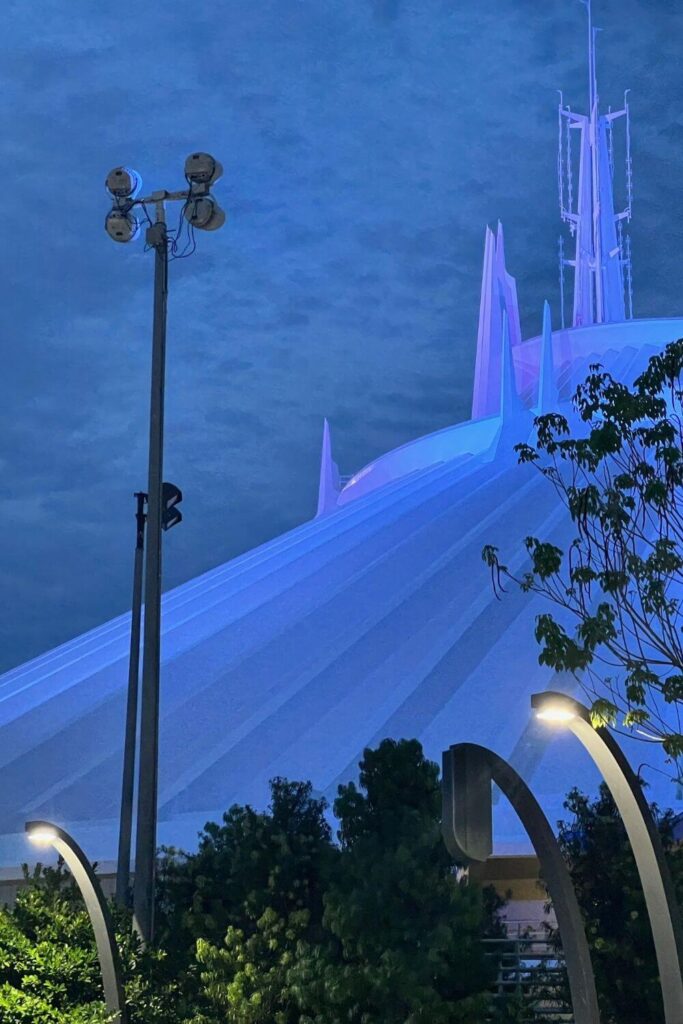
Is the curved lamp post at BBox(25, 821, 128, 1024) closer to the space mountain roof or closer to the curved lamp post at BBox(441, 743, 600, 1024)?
the curved lamp post at BBox(441, 743, 600, 1024)

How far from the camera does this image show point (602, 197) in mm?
47531

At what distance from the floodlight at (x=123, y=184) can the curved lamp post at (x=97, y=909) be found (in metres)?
5.10

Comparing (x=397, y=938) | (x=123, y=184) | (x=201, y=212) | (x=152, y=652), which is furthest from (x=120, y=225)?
(x=397, y=938)

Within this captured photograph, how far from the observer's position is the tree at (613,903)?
13.0m

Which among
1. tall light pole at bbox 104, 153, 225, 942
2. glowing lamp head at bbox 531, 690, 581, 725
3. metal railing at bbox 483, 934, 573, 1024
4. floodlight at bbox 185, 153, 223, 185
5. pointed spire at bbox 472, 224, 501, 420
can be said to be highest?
pointed spire at bbox 472, 224, 501, 420

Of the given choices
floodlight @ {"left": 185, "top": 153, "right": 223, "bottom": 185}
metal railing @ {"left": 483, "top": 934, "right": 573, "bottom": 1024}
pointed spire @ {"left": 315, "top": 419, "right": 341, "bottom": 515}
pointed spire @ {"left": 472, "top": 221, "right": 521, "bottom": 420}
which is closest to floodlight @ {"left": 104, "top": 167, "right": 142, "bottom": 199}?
floodlight @ {"left": 185, "top": 153, "right": 223, "bottom": 185}

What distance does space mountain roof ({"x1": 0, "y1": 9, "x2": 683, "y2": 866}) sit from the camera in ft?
57.0

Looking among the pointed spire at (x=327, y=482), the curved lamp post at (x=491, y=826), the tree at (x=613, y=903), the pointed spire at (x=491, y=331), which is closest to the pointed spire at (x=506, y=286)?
the pointed spire at (x=491, y=331)

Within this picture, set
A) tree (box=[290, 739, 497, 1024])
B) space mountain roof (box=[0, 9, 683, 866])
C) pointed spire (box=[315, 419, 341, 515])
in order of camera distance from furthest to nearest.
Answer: pointed spire (box=[315, 419, 341, 515]), space mountain roof (box=[0, 9, 683, 866]), tree (box=[290, 739, 497, 1024])

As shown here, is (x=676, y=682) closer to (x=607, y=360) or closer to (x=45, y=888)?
(x=45, y=888)

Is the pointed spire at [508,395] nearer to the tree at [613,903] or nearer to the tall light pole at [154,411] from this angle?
the tree at [613,903]

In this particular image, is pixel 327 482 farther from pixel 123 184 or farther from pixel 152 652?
pixel 152 652

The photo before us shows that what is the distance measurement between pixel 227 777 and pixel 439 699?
329 cm

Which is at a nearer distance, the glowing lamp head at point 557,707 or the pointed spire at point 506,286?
the glowing lamp head at point 557,707
